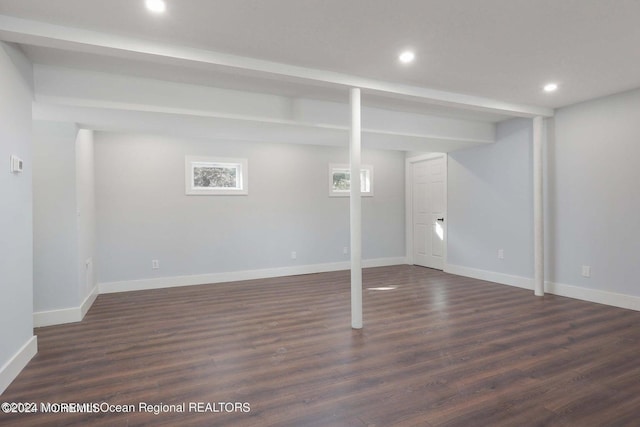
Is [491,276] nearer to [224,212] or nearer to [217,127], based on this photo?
[224,212]

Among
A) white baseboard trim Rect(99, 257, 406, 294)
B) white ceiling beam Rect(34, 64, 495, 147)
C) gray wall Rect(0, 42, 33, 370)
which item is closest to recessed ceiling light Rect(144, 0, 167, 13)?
gray wall Rect(0, 42, 33, 370)

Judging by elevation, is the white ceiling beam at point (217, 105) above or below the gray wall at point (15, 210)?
above

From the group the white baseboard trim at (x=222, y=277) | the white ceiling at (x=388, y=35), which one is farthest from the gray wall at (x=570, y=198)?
the white baseboard trim at (x=222, y=277)

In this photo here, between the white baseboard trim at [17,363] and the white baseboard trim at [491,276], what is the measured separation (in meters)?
5.67

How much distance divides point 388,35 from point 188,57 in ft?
5.08

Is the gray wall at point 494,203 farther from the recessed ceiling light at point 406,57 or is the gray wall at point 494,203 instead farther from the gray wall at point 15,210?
the gray wall at point 15,210

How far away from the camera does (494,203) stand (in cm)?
558

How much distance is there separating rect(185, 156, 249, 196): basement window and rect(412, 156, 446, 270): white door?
3.43 m

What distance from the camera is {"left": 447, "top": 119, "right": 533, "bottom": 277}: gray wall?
16.9 feet

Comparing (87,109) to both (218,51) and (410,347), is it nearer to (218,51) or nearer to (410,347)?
(218,51)

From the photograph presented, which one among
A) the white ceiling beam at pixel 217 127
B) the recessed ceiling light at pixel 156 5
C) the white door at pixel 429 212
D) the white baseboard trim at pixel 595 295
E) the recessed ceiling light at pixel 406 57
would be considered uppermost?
the recessed ceiling light at pixel 156 5

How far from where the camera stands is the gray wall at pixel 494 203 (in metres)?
5.14

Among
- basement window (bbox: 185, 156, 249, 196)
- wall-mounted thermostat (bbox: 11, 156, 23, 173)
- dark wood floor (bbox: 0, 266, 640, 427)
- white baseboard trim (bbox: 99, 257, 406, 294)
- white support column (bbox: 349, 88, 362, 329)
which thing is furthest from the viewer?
basement window (bbox: 185, 156, 249, 196)

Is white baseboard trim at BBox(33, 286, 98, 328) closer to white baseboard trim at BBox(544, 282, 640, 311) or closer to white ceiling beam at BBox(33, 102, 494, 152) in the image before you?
white ceiling beam at BBox(33, 102, 494, 152)
